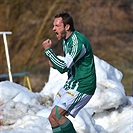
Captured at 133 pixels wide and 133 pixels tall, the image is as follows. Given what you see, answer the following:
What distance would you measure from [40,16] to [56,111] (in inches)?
425

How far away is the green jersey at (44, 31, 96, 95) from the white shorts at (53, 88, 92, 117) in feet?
0.12

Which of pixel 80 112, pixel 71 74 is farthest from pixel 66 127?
pixel 80 112

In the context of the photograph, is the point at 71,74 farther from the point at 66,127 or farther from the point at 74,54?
the point at 66,127

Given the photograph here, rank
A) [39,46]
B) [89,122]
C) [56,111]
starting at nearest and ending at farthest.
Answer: [56,111] < [89,122] < [39,46]

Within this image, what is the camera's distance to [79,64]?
3.71m

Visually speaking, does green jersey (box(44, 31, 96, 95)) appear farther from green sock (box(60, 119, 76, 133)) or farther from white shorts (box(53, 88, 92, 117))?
green sock (box(60, 119, 76, 133))

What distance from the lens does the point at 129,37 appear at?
46.1 ft

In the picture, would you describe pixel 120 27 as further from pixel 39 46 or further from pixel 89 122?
pixel 89 122

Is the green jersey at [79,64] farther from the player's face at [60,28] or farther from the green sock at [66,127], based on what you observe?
the green sock at [66,127]

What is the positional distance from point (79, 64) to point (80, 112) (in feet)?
3.47

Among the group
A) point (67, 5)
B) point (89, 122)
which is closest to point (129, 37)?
point (67, 5)

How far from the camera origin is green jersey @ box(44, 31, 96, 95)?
364cm

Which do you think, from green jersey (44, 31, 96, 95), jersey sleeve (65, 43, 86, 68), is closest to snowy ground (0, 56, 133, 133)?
green jersey (44, 31, 96, 95)

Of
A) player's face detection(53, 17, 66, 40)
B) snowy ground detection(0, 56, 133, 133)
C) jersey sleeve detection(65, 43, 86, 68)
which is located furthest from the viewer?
snowy ground detection(0, 56, 133, 133)
